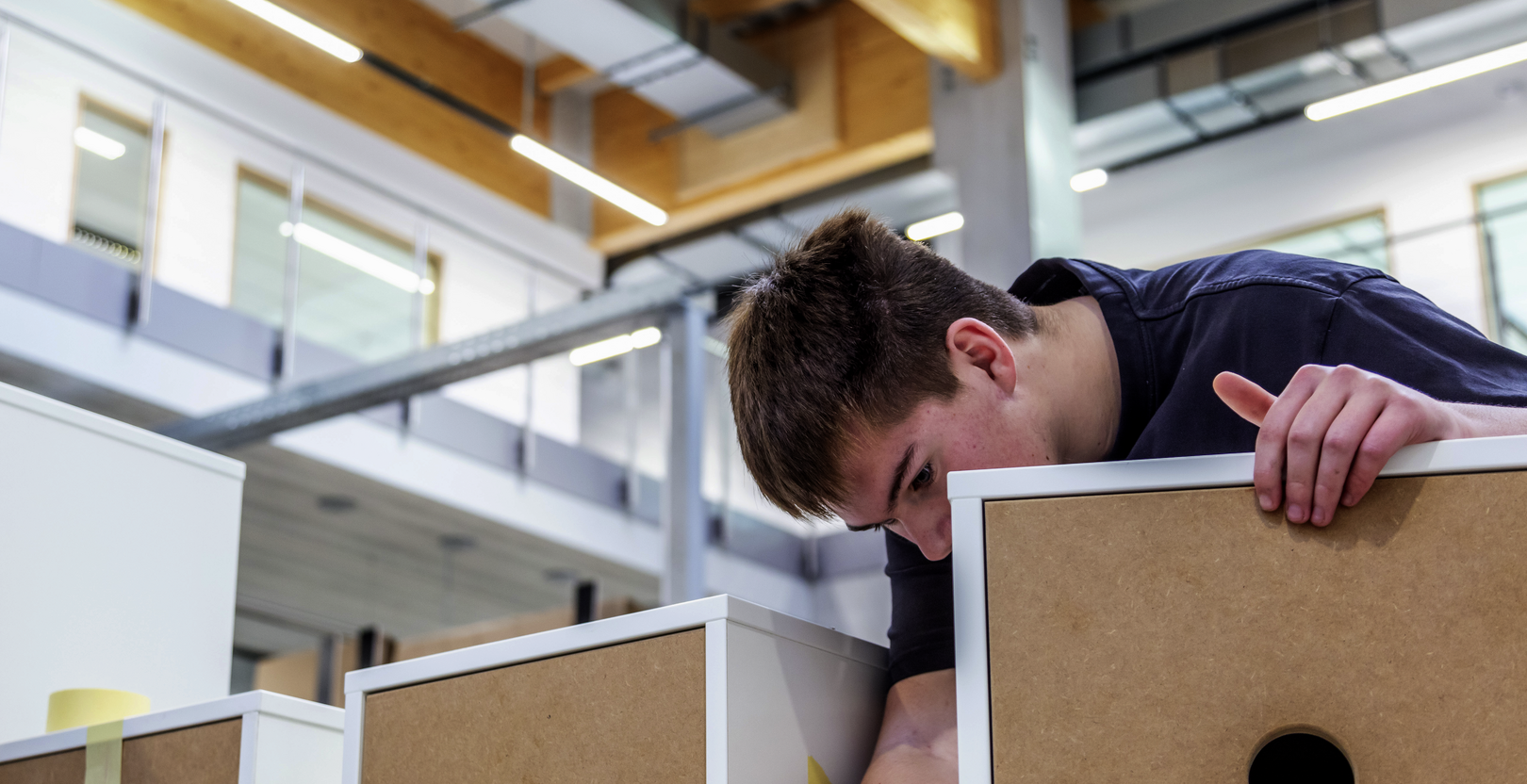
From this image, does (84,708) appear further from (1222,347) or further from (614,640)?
(1222,347)

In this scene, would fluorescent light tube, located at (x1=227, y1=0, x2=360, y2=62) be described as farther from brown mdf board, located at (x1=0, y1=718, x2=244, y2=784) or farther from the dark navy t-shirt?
the dark navy t-shirt

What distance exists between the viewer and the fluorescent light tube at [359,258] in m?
5.66

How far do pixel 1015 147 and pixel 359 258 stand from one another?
8.63 ft

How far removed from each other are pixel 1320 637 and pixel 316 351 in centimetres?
530

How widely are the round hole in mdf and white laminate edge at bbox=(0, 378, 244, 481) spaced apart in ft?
4.08

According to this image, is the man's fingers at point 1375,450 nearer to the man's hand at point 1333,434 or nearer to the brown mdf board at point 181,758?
the man's hand at point 1333,434

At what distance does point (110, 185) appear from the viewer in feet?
15.9

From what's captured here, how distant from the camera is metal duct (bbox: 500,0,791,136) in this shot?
6.11m

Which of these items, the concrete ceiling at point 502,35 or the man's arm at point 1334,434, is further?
the concrete ceiling at point 502,35

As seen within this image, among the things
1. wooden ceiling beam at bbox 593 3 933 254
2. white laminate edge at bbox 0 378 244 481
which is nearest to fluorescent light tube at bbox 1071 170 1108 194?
wooden ceiling beam at bbox 593 3 933 254

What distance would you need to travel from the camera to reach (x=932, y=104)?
5879 millimetres

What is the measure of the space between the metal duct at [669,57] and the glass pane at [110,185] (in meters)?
1.78

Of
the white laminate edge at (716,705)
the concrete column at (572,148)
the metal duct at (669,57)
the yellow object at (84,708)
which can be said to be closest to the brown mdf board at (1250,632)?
the white laminate edge at (716,705)

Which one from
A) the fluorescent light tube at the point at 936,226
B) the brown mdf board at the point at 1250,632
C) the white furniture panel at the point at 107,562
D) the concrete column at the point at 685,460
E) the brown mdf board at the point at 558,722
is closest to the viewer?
the brown mdf board at the point at 1250,632
